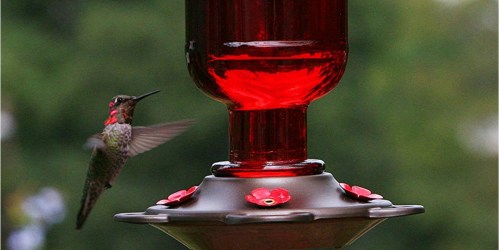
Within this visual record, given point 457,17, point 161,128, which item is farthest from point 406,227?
point 161,128

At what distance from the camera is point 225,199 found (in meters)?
3.44

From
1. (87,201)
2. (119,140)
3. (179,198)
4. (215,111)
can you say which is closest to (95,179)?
(87,201)

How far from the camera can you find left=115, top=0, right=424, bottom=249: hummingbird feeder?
3.35 m

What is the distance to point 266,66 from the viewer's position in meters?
3.55

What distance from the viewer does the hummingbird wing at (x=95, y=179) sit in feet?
15.5

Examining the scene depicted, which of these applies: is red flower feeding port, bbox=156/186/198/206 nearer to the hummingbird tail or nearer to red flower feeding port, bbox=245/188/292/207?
red flower feeding port, bbox=245/188/292/207

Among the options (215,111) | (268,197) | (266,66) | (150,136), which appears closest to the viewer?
(268,197)

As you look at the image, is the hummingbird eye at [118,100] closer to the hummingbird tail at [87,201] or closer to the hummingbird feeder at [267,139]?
the hummingbird tail at [87,201]

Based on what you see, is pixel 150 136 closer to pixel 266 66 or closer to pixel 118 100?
pixel 118 100

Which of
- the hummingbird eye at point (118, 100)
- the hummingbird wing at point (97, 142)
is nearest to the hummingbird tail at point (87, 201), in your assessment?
the hummingbird wing at point (97, 142)

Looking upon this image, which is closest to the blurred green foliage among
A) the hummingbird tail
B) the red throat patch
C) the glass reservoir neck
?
the hummingbird tail

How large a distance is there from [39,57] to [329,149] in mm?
2402

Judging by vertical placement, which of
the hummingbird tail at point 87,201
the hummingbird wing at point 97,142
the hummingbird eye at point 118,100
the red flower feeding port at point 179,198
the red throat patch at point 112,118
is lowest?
the hummingbird tail at point 87,201

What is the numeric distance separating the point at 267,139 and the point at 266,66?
19 centimetres
